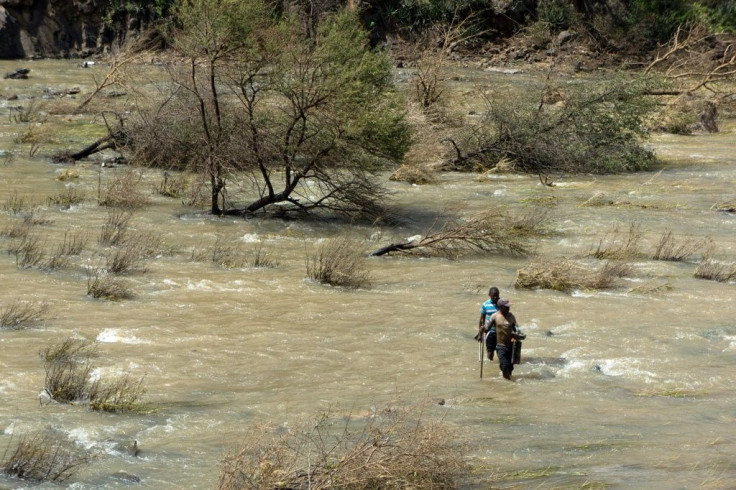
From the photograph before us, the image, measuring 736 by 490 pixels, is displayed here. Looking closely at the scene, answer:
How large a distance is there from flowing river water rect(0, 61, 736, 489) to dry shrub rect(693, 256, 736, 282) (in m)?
0.16

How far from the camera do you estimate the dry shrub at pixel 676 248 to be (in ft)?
52.3

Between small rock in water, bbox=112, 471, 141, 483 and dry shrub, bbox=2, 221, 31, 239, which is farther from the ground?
dry shrub, bbox=2, 221, 31, 239

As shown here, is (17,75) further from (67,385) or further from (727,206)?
(67,385)

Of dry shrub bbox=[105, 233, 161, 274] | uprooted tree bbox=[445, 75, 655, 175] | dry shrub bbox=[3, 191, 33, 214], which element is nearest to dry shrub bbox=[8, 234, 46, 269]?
dry shrub bbox=[105, 233, 161, 274]

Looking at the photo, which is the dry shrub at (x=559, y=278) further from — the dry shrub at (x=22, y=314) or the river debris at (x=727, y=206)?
the river debris at (x=727, y=206)

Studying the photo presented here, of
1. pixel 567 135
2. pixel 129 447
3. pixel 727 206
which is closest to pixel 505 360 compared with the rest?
pixel 129 447

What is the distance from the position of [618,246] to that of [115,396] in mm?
9521

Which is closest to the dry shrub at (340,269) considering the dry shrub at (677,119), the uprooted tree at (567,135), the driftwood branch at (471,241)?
the driftwood branch at (471,241)

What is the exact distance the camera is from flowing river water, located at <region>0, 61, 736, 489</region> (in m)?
8.26

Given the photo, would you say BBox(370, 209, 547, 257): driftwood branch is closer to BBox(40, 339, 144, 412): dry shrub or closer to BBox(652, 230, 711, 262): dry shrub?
BBox(652, 230, 711, 262): dry shrub

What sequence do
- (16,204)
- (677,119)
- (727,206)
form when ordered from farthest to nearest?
(677,119), (727,206), (16,204)

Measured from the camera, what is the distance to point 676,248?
1644cm

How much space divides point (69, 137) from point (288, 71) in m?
9.93

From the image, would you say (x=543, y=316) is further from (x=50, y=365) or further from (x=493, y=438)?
(x=50, y=365)
